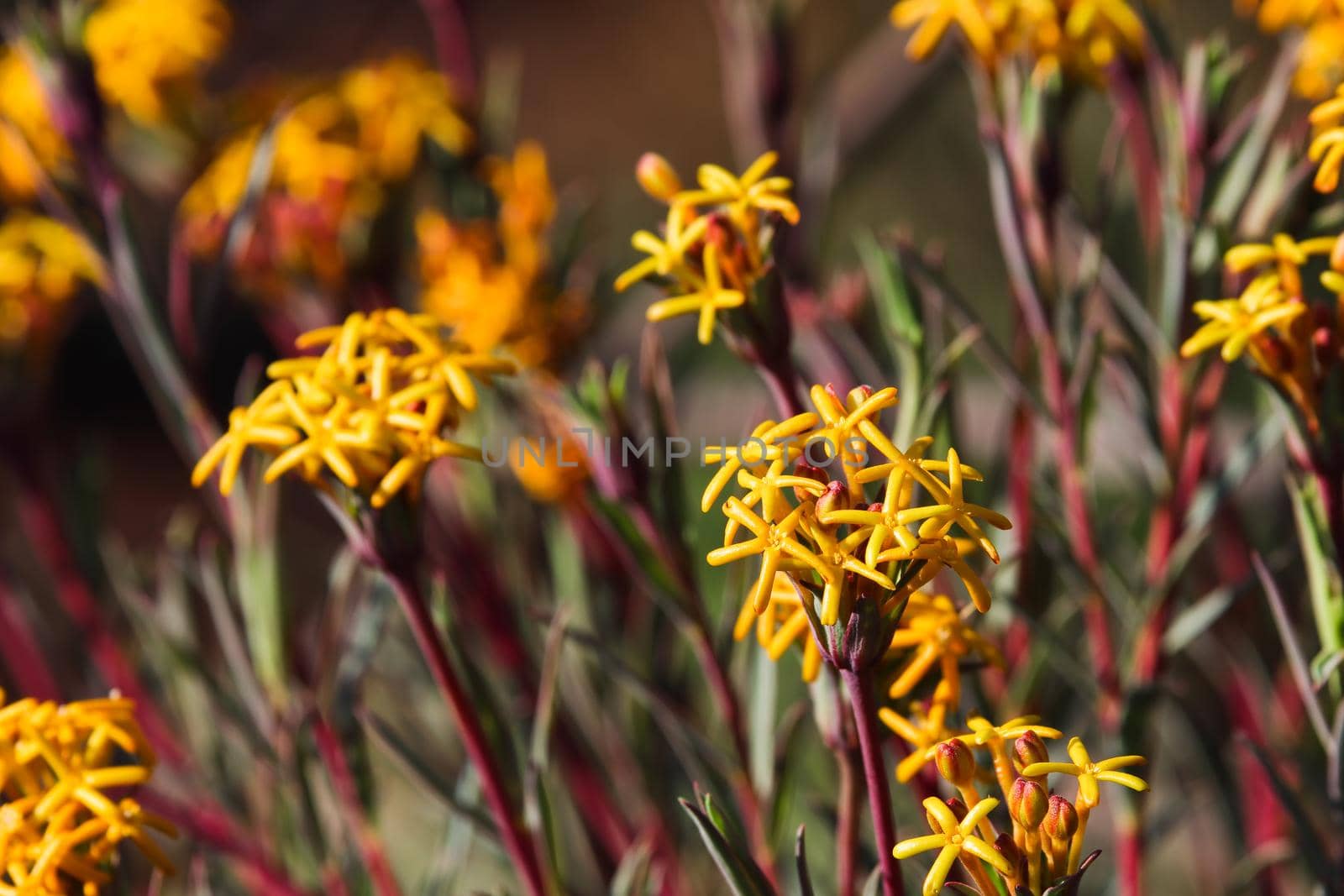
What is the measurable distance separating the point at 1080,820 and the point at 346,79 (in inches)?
18.4

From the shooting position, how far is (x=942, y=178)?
1.67m

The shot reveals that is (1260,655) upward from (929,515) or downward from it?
downward

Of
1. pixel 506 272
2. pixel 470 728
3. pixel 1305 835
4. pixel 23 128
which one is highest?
pixel 23 128

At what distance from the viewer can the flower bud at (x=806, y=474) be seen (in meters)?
0.26

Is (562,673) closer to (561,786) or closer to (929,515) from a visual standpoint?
(561,786)

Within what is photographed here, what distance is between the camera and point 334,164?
54 cm

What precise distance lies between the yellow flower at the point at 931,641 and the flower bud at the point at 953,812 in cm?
3

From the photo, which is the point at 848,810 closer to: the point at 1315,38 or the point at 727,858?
the point at 727,858

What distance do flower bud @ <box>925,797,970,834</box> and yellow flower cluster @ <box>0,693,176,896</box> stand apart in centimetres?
18

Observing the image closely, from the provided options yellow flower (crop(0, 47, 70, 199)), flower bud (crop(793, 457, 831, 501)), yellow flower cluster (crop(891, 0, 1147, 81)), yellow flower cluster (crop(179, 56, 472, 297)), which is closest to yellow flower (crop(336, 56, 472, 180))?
yellow flower cluster (crop(179, 56, 472, 297))

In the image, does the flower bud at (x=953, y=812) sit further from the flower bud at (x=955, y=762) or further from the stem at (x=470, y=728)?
the stem at (x=470, y=728)

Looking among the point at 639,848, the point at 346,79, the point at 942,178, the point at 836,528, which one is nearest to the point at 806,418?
the point at 836,528

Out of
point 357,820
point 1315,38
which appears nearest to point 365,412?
point 357,820

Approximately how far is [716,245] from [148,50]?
37cm
